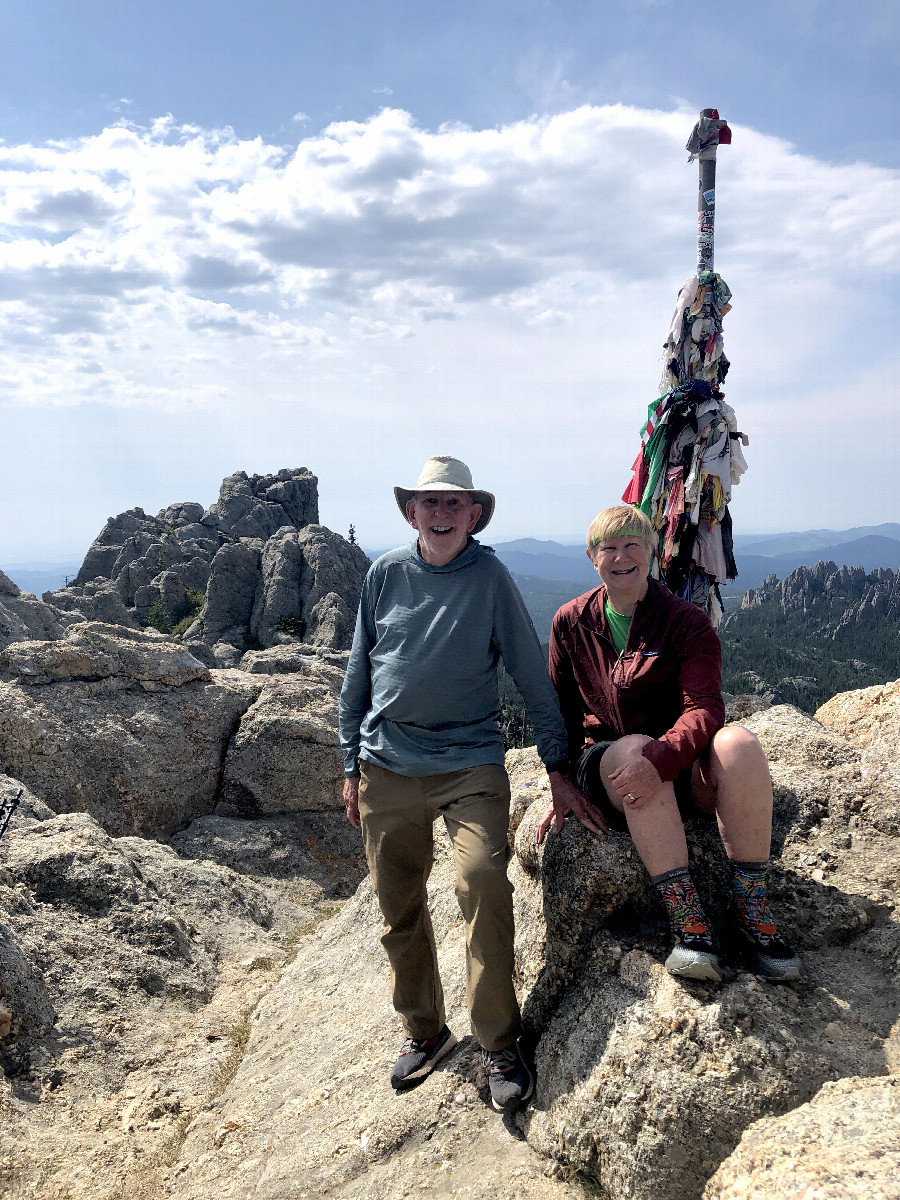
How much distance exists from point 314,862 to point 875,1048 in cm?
835

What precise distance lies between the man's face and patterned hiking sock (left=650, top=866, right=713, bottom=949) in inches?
93.2

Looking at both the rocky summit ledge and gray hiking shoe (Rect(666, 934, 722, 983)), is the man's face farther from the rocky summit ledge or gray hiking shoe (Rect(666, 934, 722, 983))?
the rocky summit ledge

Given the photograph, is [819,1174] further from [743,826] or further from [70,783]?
[70,783]

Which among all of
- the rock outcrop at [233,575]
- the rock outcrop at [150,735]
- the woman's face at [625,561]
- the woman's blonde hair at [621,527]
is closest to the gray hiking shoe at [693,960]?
the woman's face at [625,561]

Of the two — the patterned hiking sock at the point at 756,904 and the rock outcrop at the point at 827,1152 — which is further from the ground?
the patterned hiking sock at the point at 756,904

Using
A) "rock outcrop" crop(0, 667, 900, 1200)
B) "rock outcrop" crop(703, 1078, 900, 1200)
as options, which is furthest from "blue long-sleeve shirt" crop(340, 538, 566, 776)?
"rock outcrop" crop(703, 1078, 900, 1200)

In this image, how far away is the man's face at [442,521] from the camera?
4.80m

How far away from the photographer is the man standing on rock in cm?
471

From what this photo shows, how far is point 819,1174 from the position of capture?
114 inches

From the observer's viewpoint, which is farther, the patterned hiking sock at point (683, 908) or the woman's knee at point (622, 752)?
the woman's knee at point (622, 752)

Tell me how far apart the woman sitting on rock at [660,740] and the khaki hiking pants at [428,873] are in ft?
2.12

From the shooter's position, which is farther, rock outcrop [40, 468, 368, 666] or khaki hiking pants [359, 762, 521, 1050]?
rock outcrop [40, 468, 368, 666]

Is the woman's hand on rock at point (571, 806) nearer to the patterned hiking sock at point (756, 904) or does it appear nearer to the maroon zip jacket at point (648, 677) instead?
the maroon zip jacket at point (648, 677)

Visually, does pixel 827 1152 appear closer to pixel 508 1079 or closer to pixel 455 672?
pixel 508 1079
